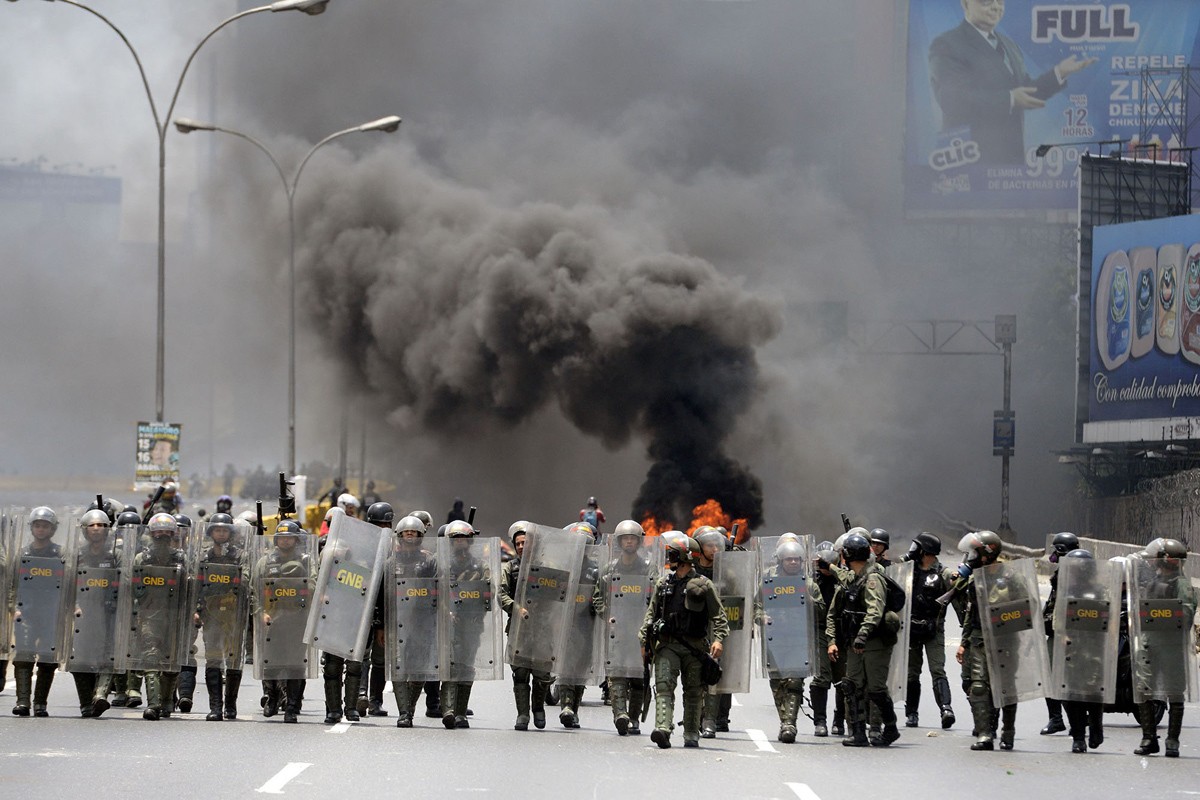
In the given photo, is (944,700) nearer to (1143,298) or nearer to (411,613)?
(411,613)

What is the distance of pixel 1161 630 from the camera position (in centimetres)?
1277

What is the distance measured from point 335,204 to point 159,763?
126 feet

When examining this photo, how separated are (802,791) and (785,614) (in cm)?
333

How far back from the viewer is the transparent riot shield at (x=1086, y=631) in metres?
12.8

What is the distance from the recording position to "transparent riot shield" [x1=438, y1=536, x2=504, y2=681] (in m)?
13.6

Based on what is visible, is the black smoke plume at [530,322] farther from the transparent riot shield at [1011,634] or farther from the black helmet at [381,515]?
the transparent riot shield at [1011,634]

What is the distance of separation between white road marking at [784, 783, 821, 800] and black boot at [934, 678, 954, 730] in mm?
4081

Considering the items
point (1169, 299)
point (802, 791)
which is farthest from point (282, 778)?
point (1169, 299)

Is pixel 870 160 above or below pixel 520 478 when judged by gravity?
above

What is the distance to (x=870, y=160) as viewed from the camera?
64.1 meters

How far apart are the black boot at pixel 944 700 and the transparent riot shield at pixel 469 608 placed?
11.4 ft

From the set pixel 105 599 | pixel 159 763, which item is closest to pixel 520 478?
pixel 105 599

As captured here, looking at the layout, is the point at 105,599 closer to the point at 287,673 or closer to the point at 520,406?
the point at 287,673

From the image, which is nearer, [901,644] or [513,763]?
[513,763]
